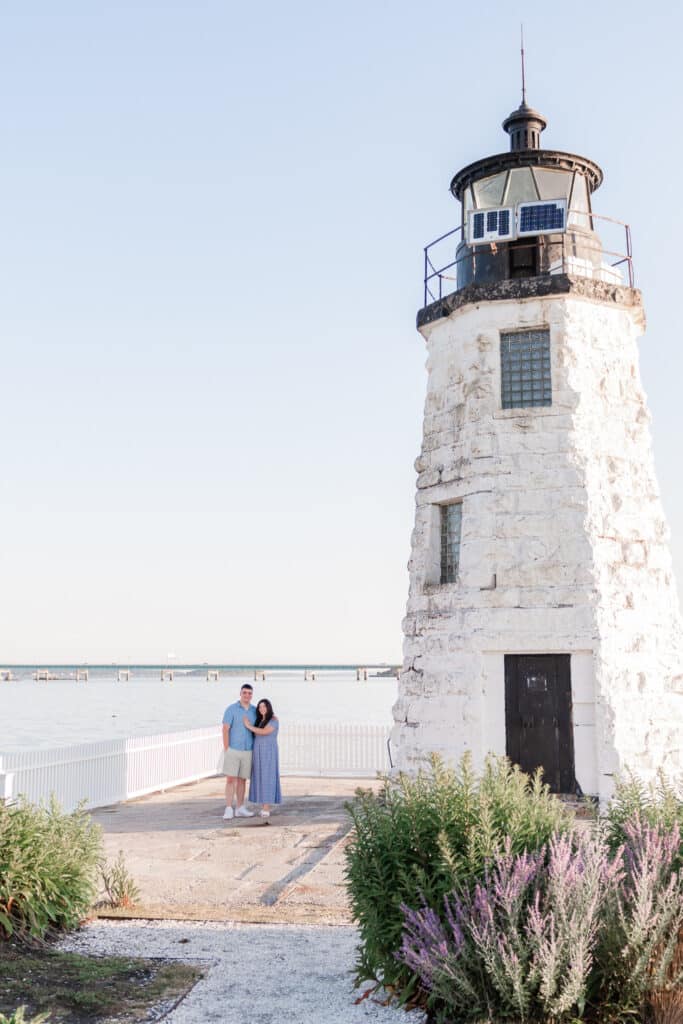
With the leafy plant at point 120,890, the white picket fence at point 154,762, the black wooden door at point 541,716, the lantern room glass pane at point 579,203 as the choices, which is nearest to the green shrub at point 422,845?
the leafy plant at point 120,890

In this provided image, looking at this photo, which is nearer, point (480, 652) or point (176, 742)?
point (480, 652)

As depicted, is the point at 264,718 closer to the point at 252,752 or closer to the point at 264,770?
the point at 252,752

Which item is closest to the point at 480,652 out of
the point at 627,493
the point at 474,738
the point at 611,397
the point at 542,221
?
the point at 474,738

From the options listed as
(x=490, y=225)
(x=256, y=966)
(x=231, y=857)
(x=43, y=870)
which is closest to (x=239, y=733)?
(x=231, y=857)

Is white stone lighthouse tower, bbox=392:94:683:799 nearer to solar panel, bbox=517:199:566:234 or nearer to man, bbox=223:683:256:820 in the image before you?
solar panel, bbox=517:199:566:234

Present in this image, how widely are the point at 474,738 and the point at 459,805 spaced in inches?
272

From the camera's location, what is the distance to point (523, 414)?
13.1 metres

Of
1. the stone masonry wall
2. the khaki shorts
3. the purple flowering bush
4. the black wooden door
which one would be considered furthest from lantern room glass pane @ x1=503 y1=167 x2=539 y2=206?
the purple flowering bush

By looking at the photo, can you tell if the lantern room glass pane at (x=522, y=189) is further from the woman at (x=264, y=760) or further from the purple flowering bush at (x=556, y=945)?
the purple flowering bush at (x=556, y=945)

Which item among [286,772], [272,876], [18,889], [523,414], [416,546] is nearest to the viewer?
[18,889]

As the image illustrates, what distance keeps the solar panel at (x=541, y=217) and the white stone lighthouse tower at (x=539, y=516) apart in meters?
0.03

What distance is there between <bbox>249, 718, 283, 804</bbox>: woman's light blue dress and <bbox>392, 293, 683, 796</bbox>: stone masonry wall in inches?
73.9

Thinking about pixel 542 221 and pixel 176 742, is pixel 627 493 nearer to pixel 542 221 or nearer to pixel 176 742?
pixel 542 221

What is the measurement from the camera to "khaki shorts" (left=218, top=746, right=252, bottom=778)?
1317 centimetres
